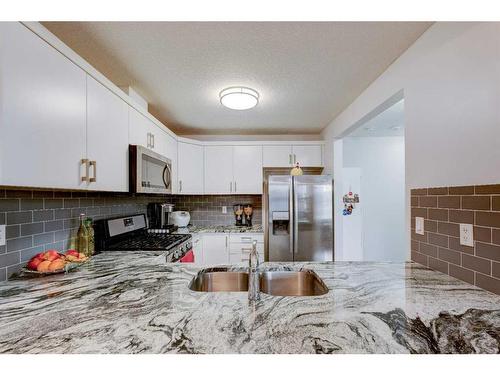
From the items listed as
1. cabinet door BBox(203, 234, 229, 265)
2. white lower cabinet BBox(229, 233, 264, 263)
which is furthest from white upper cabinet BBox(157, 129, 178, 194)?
white lower cabinet BBox(229, 233, 264, 263)

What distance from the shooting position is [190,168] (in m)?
3.62

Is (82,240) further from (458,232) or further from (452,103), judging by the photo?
(452,103)

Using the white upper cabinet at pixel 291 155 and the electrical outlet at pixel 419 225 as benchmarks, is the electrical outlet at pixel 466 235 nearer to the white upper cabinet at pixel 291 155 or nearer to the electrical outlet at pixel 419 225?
the electrical outlet at pixel 419 225

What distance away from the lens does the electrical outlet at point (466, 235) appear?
122 cm

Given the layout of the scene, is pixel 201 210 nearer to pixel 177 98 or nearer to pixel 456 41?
pixel 177 98

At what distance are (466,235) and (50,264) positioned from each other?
81.8 inches

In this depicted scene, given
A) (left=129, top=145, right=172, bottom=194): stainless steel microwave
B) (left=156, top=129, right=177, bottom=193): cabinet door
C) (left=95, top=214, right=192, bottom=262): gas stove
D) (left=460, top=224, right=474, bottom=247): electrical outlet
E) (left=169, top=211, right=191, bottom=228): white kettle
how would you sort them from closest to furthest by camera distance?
(left=460, top=224, right=474, bottom=247): electrical outlet
(left=129, top=145, right=172, bottom=194): stainless steel microwave
(left=95, top=214, right=192, bottom=262): gas stove
(left=156, top=129, right=177, bottom=193): cabinet door
(left=169, top=211, right=191, bottom=228): white kettle

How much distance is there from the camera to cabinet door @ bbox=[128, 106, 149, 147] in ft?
6.76

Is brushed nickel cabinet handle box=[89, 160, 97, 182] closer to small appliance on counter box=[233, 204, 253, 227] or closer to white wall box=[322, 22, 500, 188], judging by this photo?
white wall box=[322, 22, 500, 188]

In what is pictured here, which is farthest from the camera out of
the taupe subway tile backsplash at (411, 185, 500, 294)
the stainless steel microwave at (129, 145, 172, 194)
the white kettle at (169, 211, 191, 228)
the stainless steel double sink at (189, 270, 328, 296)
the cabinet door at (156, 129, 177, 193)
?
the white kettle at (169, 211, 191, 228)

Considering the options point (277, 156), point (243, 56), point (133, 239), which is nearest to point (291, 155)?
point (277, 156)

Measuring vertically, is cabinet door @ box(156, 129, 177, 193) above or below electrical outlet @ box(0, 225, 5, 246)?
above

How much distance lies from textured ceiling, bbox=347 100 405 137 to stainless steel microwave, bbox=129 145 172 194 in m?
2.15

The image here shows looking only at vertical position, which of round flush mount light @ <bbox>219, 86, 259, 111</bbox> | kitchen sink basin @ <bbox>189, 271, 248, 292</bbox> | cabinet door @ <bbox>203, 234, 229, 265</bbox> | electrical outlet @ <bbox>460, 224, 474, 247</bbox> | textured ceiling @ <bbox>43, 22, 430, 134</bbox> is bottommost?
cabinet door @ <bbox>203, 234, 229, 265</bbox>
